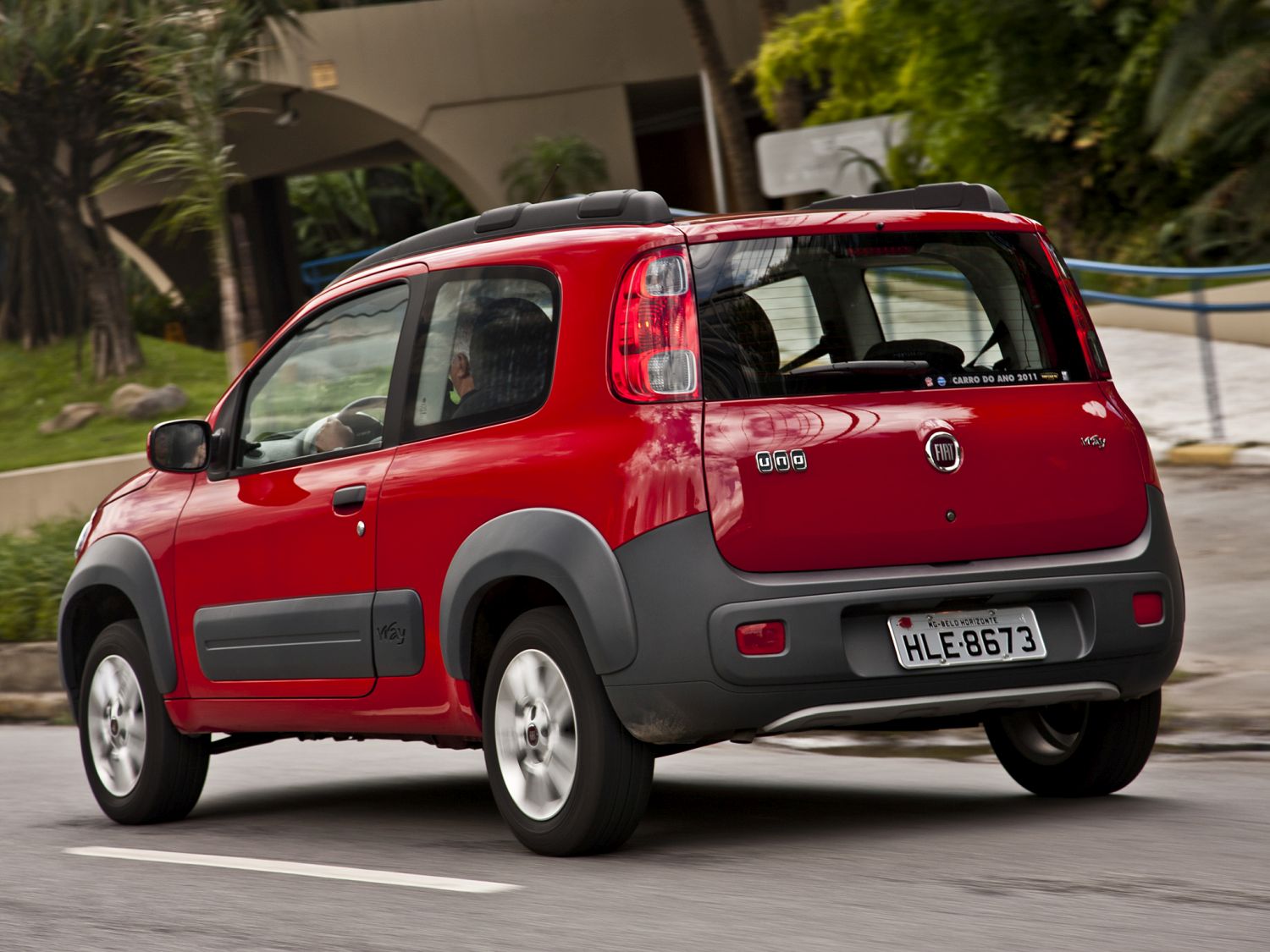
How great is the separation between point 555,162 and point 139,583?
75.5ft

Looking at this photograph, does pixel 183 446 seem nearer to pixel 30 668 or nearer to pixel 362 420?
pixel 362 420

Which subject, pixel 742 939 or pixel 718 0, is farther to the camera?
pixel 718 0

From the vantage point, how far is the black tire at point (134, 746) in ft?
22.5

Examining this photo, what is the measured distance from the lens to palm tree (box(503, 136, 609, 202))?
96.5ft

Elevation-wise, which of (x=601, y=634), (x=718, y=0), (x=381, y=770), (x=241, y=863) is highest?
(x=718, y=0)

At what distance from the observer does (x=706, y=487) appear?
496cm

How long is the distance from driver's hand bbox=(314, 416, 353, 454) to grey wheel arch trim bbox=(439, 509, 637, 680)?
2.66 feet

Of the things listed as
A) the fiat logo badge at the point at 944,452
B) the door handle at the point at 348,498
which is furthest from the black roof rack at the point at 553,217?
the fiat logo badge at the point at 944,452

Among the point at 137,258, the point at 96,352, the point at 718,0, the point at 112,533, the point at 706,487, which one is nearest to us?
Answer: the point at 706,487

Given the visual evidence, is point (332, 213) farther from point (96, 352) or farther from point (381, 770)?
point (381, 770)

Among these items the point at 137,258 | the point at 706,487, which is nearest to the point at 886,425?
the point at 706,487

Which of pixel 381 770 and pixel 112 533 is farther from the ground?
pixel 112 533

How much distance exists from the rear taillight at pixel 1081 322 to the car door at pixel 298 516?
193 cm

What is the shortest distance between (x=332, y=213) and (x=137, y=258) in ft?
20.1
